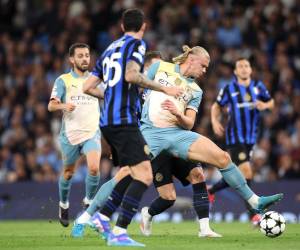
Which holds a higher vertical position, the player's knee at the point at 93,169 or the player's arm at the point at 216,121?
the player's arm at the point at 216,121

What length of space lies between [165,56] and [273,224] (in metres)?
8.70

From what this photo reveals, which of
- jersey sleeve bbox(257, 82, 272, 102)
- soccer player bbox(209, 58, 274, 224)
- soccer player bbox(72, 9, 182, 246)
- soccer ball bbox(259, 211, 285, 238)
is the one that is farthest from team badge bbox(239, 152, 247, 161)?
soccer player bbox(72, 9, 182, 246)

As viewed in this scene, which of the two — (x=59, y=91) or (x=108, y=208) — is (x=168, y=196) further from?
(x=59, y=91)

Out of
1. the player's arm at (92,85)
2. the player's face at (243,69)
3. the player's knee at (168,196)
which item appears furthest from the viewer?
the player's face at (243,69)

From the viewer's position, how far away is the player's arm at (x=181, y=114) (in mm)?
9594

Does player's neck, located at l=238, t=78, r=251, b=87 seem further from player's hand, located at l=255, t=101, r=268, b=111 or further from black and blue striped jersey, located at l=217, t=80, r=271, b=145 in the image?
player's hand, located at l=255, t=101, r=268, b=111

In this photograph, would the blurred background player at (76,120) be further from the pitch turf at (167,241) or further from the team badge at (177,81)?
the team badge at (177,81)

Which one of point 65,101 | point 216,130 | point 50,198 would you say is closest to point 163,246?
point 65,101

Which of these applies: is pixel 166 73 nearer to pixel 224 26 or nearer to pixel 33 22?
pixel 224 26

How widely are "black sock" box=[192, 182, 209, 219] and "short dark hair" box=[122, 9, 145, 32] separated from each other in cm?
230

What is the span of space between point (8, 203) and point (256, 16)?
6853 mm

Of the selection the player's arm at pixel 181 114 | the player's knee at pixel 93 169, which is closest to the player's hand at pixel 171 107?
the player's arm at pixel 181 114

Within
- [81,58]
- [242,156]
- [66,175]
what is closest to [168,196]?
[66,175]

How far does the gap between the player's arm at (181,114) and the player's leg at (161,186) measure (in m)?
0.54
